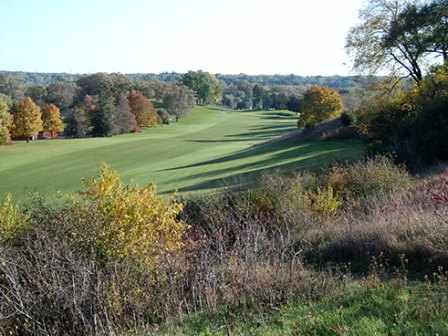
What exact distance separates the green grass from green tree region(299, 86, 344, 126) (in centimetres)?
6027

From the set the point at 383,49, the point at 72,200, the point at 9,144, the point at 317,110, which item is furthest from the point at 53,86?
the point at 72,200

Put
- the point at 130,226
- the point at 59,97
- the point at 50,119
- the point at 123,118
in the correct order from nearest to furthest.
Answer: the point at 130,226, the point at 50,119, the point at 123,118, the point at 59,97

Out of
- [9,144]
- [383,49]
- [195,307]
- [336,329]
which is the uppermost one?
[383,49]

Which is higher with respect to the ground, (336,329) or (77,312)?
(336,329)

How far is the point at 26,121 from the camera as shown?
74812 mm

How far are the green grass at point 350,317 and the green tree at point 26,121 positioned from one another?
2958 inches

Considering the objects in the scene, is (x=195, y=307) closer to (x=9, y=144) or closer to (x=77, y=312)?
(x=77, y=312)

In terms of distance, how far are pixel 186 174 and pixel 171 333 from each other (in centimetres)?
3047

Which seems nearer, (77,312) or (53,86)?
(77,312)

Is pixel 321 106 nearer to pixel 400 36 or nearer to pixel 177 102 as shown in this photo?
pixel 400 36

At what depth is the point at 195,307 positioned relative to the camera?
266 inches

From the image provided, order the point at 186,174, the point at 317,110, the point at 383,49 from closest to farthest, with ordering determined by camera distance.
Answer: the point at 383,49, the point at 186,174, the point at 317,110

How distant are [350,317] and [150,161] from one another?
45.7 metres

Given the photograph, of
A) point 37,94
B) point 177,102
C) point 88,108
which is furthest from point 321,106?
point 37,94
